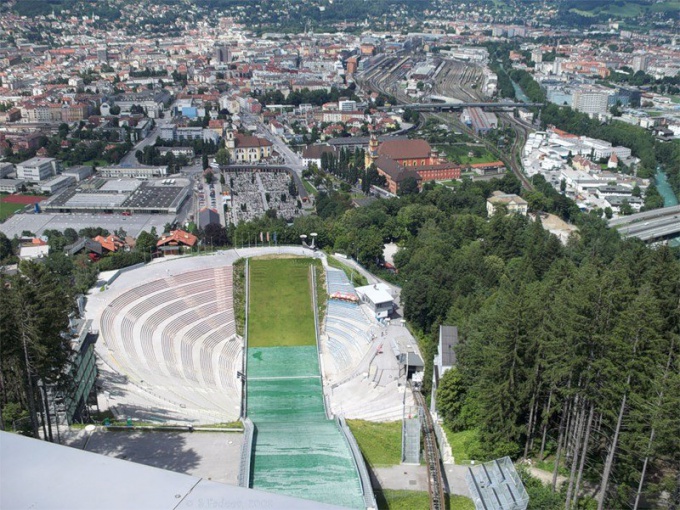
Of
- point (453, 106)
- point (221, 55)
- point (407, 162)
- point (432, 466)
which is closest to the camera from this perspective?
point (432, 466)

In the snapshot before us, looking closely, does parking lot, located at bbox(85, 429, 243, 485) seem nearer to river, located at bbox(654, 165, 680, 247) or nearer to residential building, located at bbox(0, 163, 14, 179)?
river, located at bbox(654, 165, 680, 247)

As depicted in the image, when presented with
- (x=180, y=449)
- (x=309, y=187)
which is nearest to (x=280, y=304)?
(x=180, y=449)

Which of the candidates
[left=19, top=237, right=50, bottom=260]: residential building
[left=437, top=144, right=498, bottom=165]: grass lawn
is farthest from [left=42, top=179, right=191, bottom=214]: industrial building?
[left=437, top=144, right=498, bottom=165]: grass lawn

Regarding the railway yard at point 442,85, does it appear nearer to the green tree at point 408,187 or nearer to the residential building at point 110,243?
the green tree at point 408,187

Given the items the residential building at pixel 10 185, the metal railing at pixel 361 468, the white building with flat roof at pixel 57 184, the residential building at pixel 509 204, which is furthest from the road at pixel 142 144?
the metal railing at pixel 361 468

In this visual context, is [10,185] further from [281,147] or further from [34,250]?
[281,147]

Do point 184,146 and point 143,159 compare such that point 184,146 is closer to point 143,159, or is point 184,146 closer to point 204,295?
point 143,159
